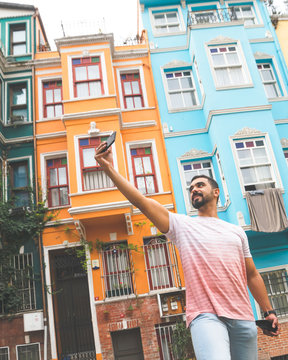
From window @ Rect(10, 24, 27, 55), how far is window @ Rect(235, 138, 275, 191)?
9777 mm

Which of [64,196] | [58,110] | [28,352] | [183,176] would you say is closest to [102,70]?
[58,110]

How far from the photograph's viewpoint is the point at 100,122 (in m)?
12.0

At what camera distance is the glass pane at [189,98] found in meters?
13.3

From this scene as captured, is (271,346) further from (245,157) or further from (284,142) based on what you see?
(284,142)

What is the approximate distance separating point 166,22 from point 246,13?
3.76 metres

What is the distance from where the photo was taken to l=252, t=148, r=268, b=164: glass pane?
444 inches

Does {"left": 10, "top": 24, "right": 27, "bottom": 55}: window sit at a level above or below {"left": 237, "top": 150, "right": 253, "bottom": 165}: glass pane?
above

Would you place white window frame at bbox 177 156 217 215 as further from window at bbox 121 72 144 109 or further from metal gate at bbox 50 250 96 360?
metal gate at bbox 50 250 96 360

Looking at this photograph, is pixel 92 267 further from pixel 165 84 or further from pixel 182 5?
pixel 182 5

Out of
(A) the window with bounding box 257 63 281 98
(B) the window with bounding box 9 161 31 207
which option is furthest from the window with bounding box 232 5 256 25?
(B) the window with bounding box 9 161 31 207

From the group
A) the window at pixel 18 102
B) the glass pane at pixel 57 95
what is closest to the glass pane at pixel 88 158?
the glass pane at pixel 57 95

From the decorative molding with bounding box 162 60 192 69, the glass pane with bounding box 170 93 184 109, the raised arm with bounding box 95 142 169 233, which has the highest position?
the decorative molding with bounding box 162 60 192 69

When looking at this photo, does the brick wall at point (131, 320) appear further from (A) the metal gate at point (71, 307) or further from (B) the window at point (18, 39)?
(B) the window at point (18, 39)

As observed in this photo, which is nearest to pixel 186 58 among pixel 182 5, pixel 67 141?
pixel 182 5
